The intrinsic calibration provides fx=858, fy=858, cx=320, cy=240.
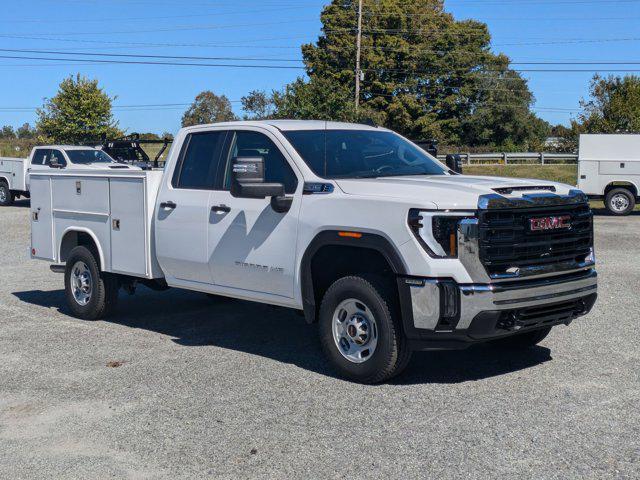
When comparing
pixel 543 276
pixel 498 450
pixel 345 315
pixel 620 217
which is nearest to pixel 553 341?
pixel 543 276

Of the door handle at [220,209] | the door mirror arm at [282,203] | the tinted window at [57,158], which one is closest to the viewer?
the door mirror arm at [282,203]

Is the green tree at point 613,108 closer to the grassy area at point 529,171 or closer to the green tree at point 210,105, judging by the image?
the grassy area at point 529,171

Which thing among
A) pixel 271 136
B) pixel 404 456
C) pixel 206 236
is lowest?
pixel 404 456

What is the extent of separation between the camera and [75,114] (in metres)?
50.9

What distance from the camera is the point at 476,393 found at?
626cm

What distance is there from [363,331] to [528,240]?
1.40m

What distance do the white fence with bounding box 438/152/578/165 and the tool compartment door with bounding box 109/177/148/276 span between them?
37.2 metres

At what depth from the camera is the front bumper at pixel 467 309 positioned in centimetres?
598

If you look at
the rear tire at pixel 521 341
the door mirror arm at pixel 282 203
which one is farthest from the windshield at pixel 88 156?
the rear tire at pixel 521 341

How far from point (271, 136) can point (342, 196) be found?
1.16 metres

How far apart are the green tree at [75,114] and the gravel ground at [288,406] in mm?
43231

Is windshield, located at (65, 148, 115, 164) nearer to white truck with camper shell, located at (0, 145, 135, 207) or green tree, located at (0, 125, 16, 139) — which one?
white truck with camper shell, located at (0, 145, 135, 207)

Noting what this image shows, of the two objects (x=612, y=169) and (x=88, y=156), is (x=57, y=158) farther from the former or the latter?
(x=612, y=169)

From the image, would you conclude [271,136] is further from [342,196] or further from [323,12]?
[323,12]
